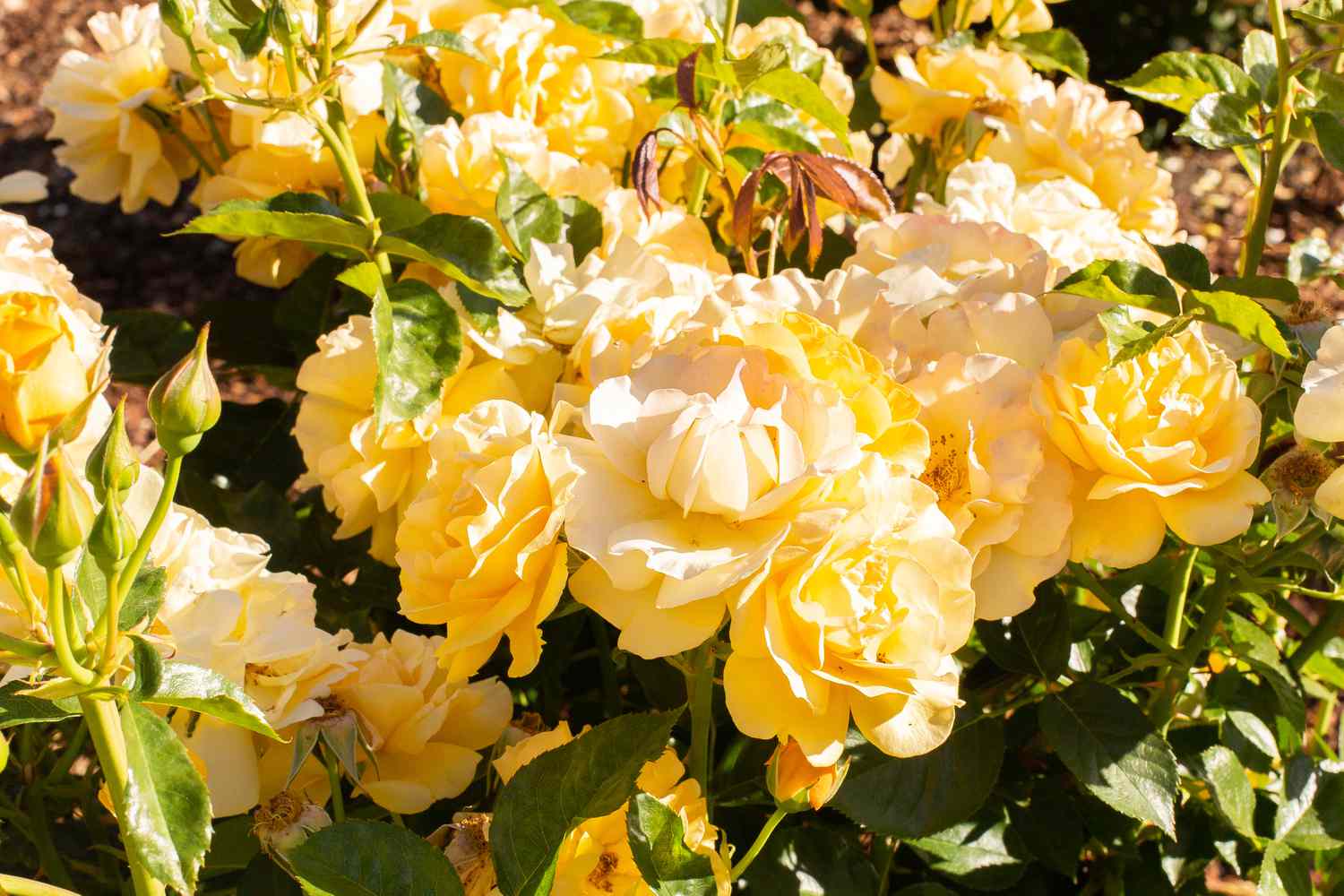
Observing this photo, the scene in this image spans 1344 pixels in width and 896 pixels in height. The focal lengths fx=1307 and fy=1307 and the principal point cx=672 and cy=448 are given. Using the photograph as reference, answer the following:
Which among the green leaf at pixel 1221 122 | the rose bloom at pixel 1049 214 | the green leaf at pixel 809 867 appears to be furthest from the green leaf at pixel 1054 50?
the green leaf at pixel 809 867

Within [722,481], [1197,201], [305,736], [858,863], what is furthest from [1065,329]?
[1197,201]

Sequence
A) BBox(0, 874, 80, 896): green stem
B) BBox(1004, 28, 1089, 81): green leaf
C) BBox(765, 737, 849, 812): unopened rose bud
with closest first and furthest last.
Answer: BBox(0, 874, 80, 896): green stem, BBox(765, 737, 849, 812): unopened rose bud, BBox(1004, 28, 1089, 81): green leaf

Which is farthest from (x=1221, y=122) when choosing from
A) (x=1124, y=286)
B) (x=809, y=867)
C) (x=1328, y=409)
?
(x=809, y=867)

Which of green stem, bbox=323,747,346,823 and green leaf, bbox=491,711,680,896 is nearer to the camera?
green leaf, bbox=491,711,680,896

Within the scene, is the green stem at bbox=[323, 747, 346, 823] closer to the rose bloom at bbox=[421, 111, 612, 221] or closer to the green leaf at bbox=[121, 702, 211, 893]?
the green leaf at bbox=[121, 702, 211, 893]

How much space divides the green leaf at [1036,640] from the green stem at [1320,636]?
0.27 meters

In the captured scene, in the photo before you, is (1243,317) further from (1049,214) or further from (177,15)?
(177,15)

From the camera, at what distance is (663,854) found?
2.48 feet

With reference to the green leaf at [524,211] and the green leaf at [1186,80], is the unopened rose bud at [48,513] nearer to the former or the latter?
the green leaf at [524,211]

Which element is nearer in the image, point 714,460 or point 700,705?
point 714,460

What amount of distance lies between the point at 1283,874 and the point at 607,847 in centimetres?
57

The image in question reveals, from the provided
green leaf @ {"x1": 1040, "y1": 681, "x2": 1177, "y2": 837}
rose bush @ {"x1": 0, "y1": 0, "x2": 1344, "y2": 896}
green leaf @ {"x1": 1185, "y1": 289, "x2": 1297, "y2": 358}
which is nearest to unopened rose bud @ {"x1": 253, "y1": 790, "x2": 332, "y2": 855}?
rose bush @ {"x1": 0, "y1": 0, "x2": 1344, "y2": 896}

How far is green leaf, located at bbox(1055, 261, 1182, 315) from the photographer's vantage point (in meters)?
0.84

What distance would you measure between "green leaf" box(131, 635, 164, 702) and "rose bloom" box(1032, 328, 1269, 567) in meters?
0.52
